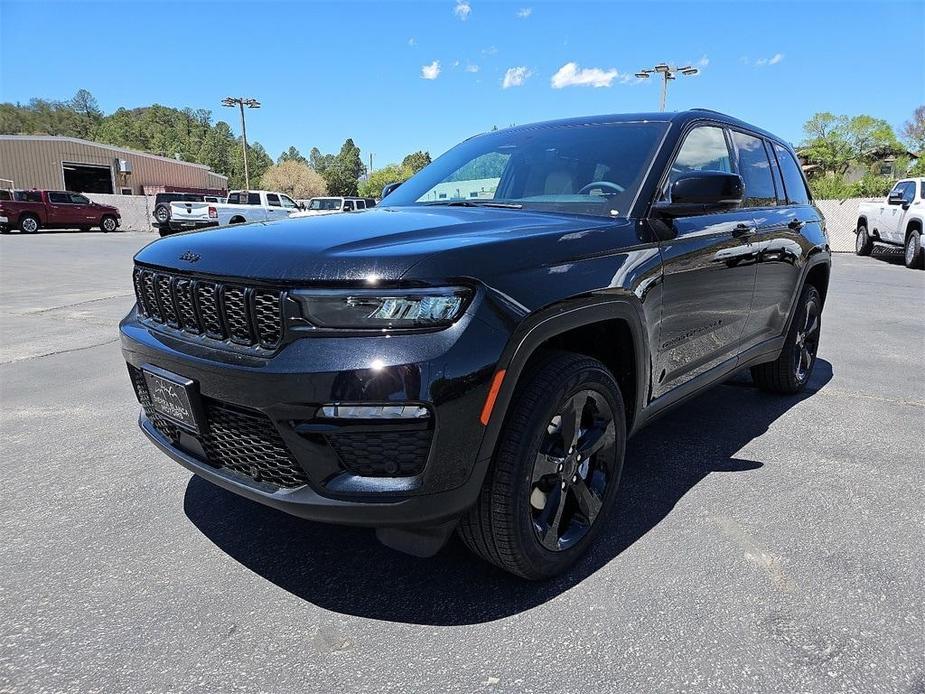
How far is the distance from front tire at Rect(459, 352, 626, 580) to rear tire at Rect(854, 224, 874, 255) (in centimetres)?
1853

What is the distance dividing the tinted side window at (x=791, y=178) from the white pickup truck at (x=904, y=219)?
11508mm

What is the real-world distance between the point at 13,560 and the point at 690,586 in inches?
101

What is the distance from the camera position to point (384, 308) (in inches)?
71.4

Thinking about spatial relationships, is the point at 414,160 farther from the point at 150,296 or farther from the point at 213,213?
the point at 150,296

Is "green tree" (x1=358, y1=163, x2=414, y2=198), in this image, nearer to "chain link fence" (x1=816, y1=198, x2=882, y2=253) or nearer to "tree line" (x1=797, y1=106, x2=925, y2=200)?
"tree line" (x1=797, y1=106, x2=925, y2=200)

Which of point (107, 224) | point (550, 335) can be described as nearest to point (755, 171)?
point (550, 335)

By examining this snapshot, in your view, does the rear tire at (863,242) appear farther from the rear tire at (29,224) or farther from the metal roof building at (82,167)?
the metal roof building at (82,167)

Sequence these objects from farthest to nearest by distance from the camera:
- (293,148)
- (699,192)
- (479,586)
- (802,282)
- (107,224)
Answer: (293,148), (107,224), (802,282), (699,192), (479,586)

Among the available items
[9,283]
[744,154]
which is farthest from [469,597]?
[9,283]

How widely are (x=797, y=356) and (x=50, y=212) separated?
102ft

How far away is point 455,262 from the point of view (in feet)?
6.12

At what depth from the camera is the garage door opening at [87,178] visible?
5231 cm

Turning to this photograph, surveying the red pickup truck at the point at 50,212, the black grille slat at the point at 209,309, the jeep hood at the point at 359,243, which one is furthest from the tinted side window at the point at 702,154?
the red pickup truck at the point at 50,212

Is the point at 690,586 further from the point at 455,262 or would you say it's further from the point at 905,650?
the point at 455,262
